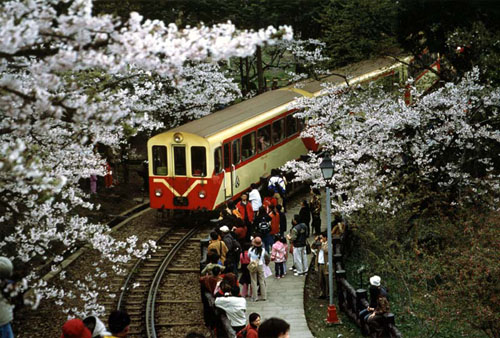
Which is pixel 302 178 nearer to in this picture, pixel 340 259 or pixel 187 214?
pixel 187 214

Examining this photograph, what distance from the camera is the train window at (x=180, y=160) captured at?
19.7 m

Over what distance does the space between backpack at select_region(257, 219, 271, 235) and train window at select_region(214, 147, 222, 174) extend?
144 inches

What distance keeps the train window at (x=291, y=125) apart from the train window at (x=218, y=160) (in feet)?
15.7

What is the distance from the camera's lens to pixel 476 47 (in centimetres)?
1783

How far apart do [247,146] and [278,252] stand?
591cm

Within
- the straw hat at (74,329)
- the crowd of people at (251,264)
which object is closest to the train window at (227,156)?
the crowd of people at (251,264)

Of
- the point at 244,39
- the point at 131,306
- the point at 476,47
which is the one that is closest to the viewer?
the point at 244,39

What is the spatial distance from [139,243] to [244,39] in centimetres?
1292

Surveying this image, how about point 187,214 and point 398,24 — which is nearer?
point 398,24

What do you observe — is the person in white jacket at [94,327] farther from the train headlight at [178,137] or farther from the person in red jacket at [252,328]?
the train headlight at [178,137]

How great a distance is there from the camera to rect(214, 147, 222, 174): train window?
1957cm

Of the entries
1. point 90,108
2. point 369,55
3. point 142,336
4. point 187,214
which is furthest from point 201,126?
point 90,108

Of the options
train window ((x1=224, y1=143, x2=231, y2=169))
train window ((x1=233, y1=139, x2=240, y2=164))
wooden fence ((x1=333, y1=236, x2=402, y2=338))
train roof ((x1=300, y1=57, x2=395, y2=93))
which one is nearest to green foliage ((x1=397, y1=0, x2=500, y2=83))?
train roof ((x1=300, y1=57, x2=395, y2=93))

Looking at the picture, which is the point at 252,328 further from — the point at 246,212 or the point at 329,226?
the point at 246,212
